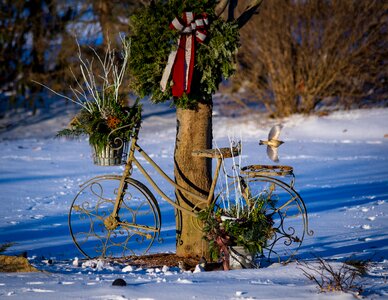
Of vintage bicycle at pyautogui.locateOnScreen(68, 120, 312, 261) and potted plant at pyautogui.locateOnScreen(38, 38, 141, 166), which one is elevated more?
potted plant at pyautogui.locateOnScreen(38, 38, 141, 166)

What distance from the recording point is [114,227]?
19.8 feet

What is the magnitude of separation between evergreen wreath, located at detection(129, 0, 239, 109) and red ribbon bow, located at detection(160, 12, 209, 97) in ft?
0.23

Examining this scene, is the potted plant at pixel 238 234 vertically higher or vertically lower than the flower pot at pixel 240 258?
higher

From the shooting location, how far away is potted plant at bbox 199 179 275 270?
545 centimetres

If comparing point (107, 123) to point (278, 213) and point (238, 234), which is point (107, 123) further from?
point (278, 213)

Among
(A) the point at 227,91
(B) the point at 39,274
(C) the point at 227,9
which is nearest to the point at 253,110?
(A) the point at 227,91

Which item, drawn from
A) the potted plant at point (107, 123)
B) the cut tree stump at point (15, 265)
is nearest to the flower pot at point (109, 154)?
the potted plant at point (107, 123)

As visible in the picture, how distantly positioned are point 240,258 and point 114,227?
1215 mm

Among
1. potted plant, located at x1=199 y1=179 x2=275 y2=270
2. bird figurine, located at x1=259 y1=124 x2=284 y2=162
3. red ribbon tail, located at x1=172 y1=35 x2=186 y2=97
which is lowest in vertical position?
potted plant, located at x1=199 y1=179 x2=275 y2=270

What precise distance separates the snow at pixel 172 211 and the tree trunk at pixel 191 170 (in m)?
0.51

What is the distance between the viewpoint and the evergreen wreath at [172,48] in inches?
223

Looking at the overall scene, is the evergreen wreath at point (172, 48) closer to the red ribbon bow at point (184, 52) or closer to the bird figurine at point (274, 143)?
the red ribbon bow at point (184, 52)

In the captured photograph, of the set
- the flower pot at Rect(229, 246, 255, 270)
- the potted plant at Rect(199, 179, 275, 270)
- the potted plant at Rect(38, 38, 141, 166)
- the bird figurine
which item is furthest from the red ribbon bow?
the flower pot at Rect(229, 246, 255, 270)

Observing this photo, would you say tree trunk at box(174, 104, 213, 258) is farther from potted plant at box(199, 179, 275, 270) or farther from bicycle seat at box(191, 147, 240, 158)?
potted plant at box(199, 179, 275, 270)
